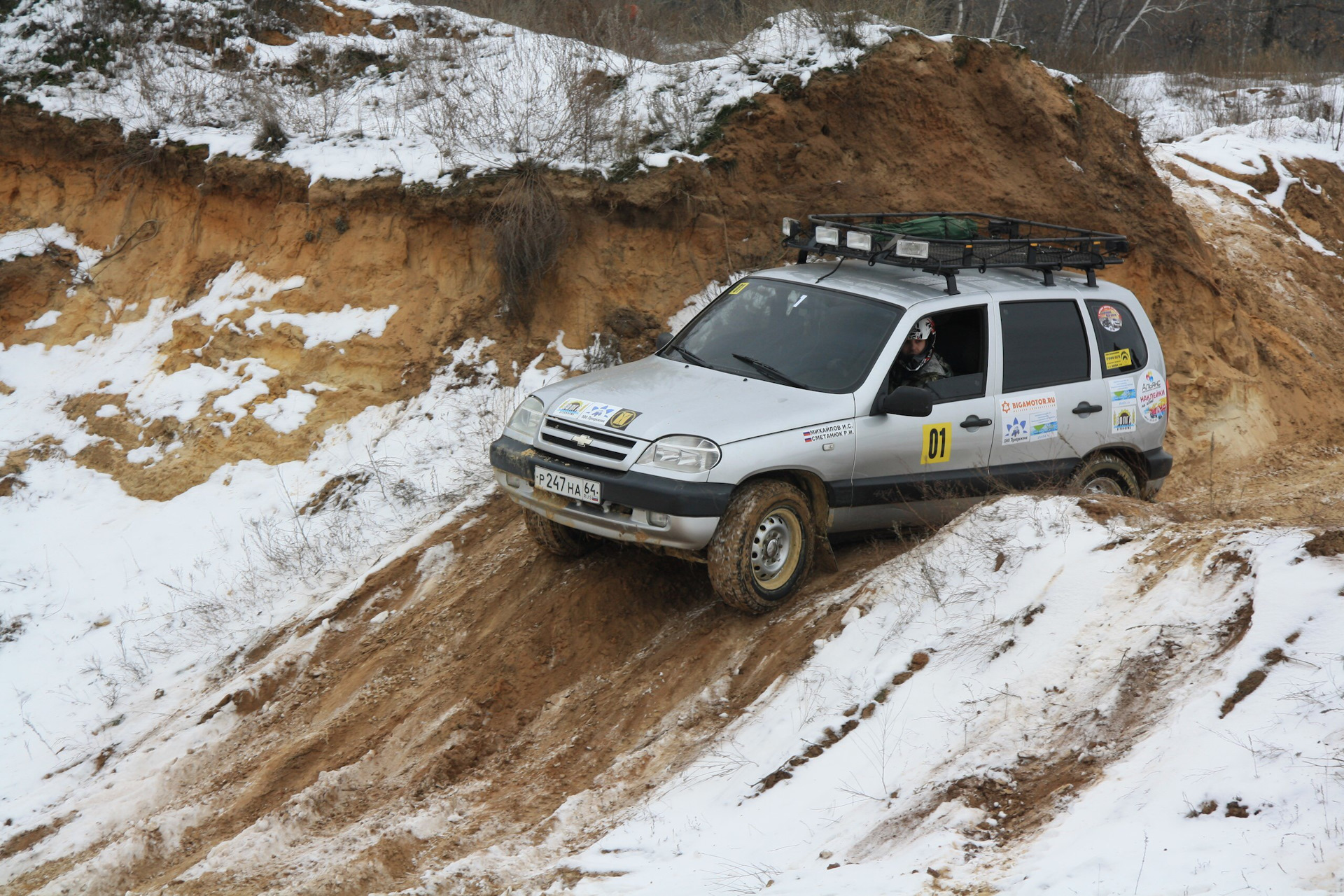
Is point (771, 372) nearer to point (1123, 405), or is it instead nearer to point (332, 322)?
point (1123, 405)

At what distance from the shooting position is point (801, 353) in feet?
20.7

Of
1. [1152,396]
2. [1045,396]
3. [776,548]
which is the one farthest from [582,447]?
[1152,396]

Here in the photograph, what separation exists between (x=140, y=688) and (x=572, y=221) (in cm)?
546

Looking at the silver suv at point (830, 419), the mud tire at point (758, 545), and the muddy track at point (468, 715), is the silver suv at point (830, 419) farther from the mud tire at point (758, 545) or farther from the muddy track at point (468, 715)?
the muddy track at point (468, 715)

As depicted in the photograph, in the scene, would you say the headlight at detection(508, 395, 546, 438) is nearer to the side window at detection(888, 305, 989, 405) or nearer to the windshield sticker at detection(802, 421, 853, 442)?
the windshield sticker at detection(802, 421, 853, 442)

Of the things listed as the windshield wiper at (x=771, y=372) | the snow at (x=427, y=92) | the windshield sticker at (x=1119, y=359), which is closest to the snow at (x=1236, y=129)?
the snow at (x=427, y=92)

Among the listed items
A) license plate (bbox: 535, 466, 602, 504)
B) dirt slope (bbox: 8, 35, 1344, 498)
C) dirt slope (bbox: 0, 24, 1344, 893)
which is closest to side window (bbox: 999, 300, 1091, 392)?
dirt slope (bbox: 0, 24, 1344, 893)

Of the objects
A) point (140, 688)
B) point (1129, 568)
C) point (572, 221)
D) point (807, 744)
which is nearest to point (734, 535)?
point (807, 744)

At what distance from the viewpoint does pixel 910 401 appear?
5852mm

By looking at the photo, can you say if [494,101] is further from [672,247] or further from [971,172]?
[971,172]

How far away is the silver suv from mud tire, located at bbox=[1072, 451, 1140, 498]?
0.05 feet

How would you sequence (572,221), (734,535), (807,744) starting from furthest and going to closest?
(572,221)
(734,535)
(807,744)

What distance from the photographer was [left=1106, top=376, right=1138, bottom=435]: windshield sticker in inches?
A: 280

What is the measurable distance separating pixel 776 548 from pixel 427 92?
7.91m
